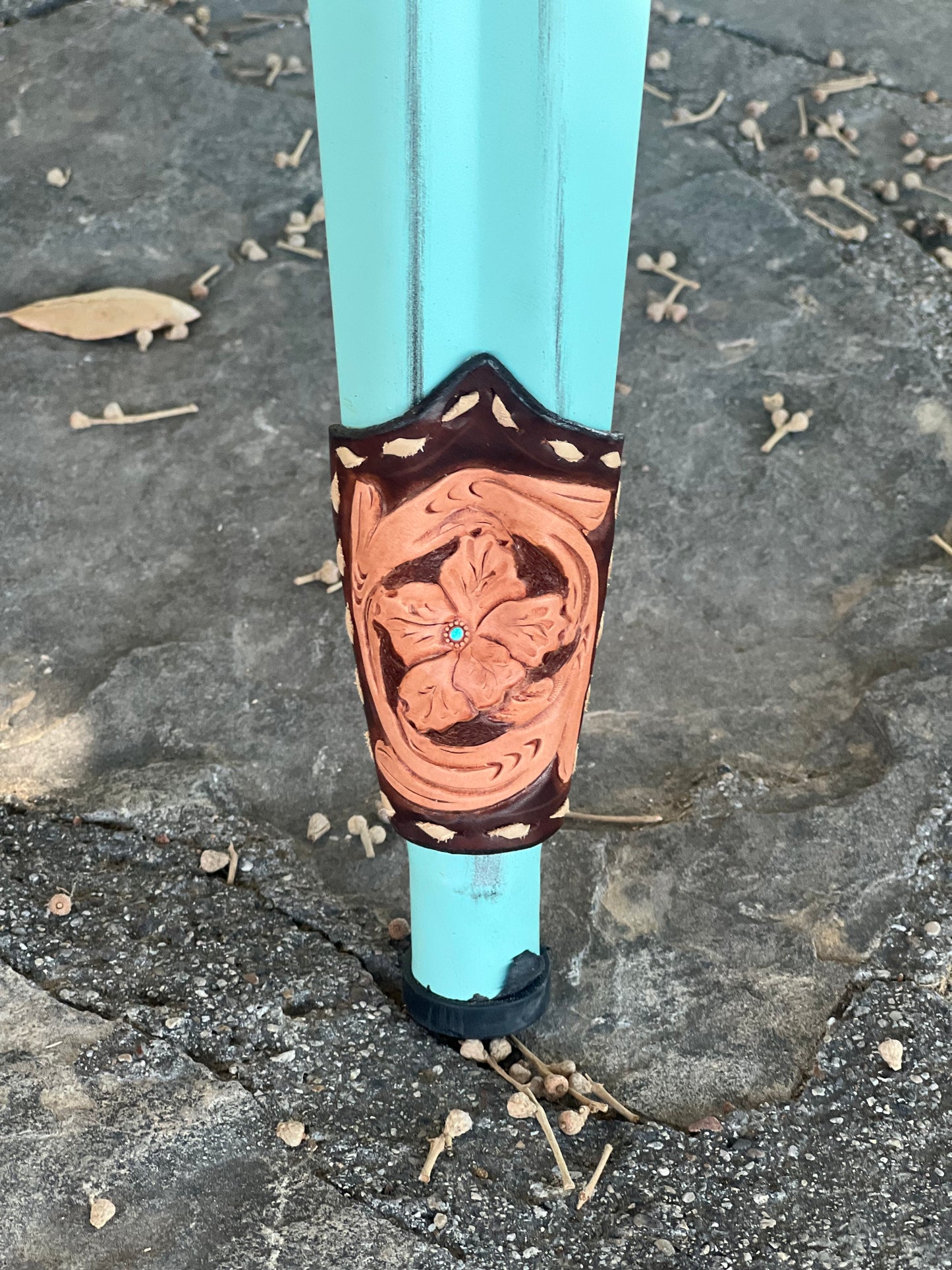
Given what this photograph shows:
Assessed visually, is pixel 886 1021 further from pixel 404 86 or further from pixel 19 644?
pixel 19 644

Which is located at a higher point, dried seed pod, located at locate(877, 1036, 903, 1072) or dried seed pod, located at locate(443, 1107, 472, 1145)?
dried seed pod, located at locate(443, 1107, 472, 1145)

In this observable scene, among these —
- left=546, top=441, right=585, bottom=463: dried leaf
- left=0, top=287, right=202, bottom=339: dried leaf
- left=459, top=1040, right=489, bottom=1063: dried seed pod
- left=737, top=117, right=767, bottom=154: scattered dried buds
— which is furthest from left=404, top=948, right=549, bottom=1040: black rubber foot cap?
left=737, top=117, right=767, bottom=154: scattered dried buds

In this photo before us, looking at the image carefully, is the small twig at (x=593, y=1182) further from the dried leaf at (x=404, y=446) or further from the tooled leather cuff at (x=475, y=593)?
the dried leaf at (x=404, y=446)

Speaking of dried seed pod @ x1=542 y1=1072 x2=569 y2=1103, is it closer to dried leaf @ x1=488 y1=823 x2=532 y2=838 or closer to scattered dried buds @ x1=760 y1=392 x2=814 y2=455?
dried leaf @ x1=488 y1=823 x2=532 y2=838

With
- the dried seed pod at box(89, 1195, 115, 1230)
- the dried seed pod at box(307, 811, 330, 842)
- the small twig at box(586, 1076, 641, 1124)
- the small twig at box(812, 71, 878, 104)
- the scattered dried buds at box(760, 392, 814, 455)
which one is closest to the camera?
the dried seed pod at box(89, 1195, 115, 1230)

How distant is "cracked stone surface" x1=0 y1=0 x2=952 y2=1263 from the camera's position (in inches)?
49.3

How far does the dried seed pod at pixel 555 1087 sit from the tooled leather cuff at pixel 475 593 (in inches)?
9.9

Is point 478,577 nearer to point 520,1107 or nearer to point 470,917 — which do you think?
point 470,917

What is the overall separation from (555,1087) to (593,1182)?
10 centimetres

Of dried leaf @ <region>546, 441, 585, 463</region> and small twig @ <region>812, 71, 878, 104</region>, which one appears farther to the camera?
small twig @ <region>812, 71, 878, 104</region>

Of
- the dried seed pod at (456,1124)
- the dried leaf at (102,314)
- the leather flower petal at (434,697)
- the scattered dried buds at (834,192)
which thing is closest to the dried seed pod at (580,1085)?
the dried seed pod at (456,1124)

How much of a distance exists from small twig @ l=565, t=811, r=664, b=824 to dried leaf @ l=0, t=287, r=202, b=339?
3.53 feet

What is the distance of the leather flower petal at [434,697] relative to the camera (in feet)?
3.05

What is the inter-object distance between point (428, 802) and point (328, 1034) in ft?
0.96
